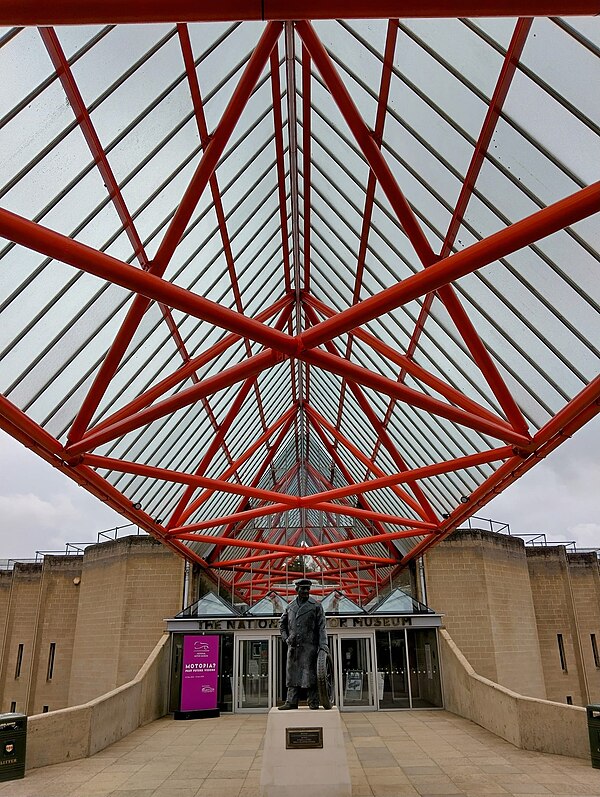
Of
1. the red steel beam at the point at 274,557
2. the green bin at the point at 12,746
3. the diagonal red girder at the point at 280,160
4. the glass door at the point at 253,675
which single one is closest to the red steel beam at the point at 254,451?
the red steel beam at the point at 274,557

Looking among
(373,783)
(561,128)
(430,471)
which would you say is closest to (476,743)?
(373,783)

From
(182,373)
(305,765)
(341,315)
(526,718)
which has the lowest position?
(305,765)

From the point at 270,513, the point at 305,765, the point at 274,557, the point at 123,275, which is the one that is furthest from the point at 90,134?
the point at 274,557

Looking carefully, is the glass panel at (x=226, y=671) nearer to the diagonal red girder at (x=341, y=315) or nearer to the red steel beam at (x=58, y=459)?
the red steel beam at (x=58, y=459)

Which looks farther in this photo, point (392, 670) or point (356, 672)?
point (392, 670)

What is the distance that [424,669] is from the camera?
28.9m

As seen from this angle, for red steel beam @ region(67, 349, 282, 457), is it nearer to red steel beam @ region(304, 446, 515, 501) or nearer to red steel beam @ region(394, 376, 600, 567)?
red steel beam @ region(394, 376, 600, 567)

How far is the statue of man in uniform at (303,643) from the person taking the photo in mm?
13492

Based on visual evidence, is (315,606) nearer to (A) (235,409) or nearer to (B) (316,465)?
(A) (235,409)

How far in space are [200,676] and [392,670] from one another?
8495 mm

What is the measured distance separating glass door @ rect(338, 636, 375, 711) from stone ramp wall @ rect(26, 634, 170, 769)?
8.10 meters

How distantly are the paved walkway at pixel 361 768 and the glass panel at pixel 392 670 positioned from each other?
5.93m

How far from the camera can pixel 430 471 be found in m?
19.2

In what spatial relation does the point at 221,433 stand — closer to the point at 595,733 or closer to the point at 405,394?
the point at 405,394
